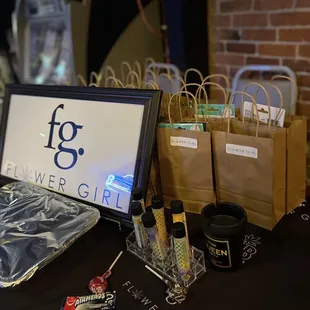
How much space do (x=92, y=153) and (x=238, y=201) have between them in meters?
0.43

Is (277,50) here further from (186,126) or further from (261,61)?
(186,126)

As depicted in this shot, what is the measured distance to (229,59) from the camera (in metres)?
2.21

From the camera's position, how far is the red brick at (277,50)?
1866mm

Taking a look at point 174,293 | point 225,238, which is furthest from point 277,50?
point 174,293

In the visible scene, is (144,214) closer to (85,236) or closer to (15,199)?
(85,236)

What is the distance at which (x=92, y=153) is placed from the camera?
110 centimetres

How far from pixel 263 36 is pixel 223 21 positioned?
297 mm

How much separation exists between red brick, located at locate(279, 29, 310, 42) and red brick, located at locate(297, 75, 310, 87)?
0.17 m

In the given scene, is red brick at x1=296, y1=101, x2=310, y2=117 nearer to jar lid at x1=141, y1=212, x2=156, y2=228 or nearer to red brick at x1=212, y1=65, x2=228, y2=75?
red brick at x1=212, y1=65, x2=228, y2=75

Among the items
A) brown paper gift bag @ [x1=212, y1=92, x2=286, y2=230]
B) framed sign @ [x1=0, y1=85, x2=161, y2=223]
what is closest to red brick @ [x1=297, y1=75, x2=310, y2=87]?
brown paper gift bag @ [x1=212, y1=92, x2=286, y2=230]

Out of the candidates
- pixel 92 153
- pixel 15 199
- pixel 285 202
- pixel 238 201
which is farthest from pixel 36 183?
pixel 285 202

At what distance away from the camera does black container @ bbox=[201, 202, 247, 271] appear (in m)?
0.80

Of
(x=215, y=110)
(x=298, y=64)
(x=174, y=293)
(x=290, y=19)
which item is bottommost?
(x=174, y=293)

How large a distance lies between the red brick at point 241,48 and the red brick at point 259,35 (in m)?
0.04
